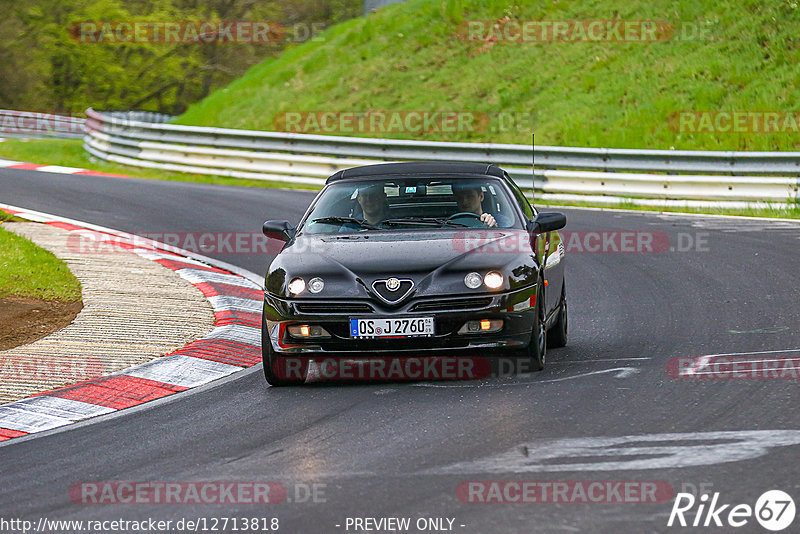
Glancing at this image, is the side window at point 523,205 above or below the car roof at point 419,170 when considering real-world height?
below

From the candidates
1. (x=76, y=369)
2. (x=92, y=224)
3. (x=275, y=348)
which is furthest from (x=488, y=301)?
(x=92, y=224)

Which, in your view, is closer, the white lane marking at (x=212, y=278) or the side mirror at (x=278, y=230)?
the side mirror at (x=278, y=230)

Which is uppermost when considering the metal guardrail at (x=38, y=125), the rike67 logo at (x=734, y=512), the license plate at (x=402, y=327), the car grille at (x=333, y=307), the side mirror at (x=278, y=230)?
the metal guardrail at (x=38, y=125)

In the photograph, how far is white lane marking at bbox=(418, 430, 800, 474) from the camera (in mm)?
5562

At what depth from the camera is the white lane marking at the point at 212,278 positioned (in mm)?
12711

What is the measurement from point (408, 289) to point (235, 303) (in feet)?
13.5

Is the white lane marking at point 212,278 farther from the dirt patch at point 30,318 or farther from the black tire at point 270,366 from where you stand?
the black tire at point 270,366

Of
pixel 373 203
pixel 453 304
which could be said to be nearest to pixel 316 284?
Result: pixel 453 304

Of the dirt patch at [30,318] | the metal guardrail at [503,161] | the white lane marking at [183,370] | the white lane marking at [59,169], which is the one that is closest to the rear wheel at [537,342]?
the white lane marking at [183,370]

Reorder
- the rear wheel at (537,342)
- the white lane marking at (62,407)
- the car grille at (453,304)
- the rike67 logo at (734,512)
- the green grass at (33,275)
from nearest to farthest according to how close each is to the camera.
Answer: the rike67 logo at (734,512)
the white lane marking at (62,407)
the car grille at (453,304)
the rear wheel at (537,342)
the green grass at (33,275)

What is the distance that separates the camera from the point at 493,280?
7699mm

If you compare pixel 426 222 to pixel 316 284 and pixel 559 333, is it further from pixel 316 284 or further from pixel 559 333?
pixel 559 333

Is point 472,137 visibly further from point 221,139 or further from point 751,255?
point 751,255

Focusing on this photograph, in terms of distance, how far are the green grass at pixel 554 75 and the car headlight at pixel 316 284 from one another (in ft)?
53.7
